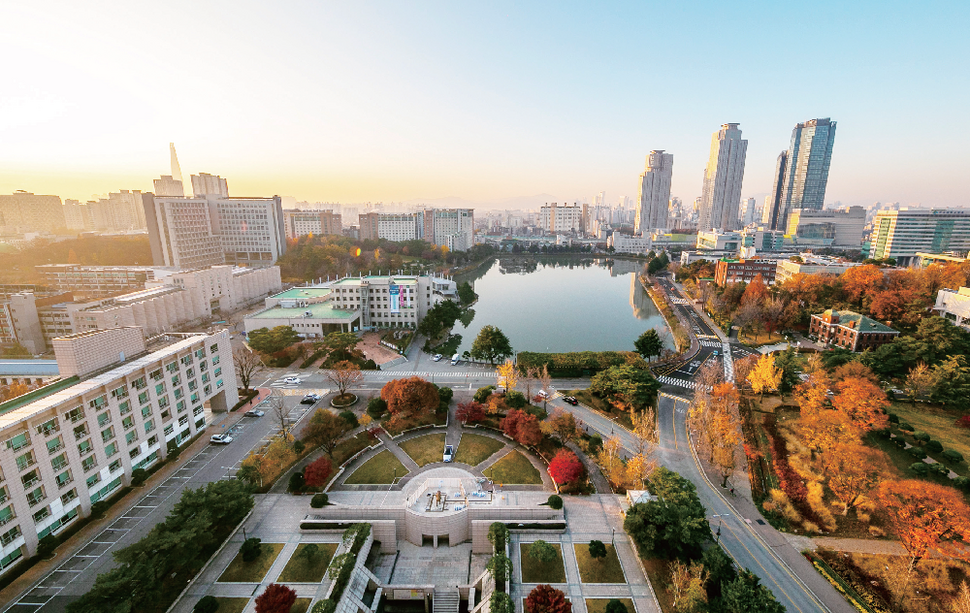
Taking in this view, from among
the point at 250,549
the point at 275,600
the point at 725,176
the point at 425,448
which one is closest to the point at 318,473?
the point at 250,549

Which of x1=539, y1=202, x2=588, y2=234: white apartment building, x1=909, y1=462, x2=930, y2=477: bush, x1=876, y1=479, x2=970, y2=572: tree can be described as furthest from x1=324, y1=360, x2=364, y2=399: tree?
x1=539, y1=202, x2=588, y2=234: white apartment building

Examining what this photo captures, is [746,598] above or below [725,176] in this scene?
below

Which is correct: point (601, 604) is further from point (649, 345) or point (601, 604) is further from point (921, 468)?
point (649, 345)

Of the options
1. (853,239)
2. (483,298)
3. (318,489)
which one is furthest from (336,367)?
(853,239)

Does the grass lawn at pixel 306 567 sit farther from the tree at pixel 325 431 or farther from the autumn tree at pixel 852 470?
the autumn tree at pixel 852 470

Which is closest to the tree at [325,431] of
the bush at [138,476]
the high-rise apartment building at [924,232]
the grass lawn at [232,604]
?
the bush at [138,476]

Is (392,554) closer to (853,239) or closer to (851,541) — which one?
(851,541)
